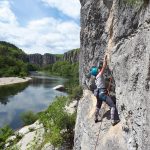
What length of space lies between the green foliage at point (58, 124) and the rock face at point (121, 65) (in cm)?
780

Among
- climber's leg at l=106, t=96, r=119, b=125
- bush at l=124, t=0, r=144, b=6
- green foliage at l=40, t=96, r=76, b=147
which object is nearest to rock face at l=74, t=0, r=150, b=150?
bush at l=124, t=0, r=144, b=6

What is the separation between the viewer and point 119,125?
42.9ft

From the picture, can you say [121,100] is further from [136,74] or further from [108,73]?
[108,73]

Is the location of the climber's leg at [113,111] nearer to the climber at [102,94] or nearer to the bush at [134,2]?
the climber at [102,94]

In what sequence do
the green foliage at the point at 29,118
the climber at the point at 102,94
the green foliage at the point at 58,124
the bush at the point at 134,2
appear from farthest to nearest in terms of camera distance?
the green foliage at the point at 29,118 → the green foliage at the point at 58,124 → the climber at the point at 102,94 → the bush at the point at 134,2

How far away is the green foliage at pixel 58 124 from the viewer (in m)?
24.5

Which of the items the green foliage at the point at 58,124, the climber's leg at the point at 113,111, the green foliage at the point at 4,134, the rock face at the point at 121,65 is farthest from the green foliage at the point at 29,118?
the climber's leg at the point at 113,111

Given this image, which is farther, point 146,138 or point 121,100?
point 121,100

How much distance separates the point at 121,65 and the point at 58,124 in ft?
51.0

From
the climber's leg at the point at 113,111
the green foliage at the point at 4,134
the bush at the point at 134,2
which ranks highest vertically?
the bush at the point at 134,2

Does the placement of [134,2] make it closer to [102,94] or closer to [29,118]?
[102,94]

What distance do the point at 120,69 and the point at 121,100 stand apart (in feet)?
4.21

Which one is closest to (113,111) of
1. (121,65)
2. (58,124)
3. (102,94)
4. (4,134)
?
(102,94)

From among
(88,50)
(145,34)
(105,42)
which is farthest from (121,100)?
(88,50)
